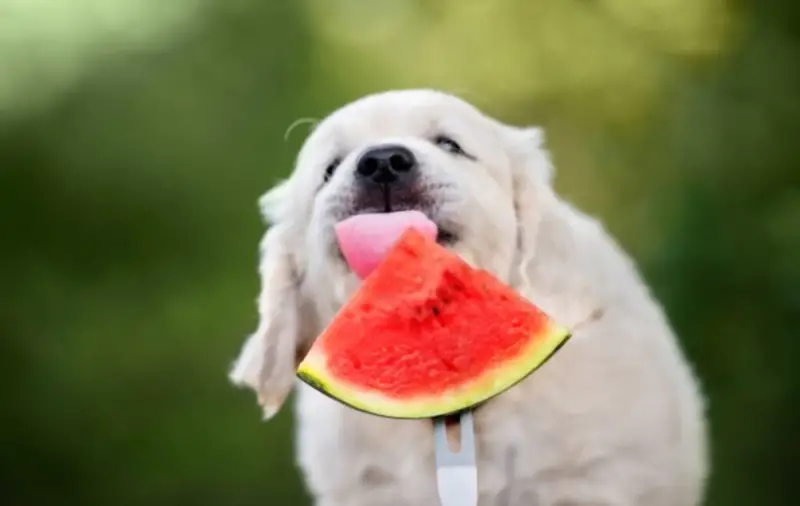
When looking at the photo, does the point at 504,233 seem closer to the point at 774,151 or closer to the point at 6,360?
the point at 774,151

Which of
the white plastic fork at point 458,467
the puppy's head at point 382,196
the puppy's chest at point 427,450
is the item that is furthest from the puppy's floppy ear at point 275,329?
the white plastic fork at point 458,467

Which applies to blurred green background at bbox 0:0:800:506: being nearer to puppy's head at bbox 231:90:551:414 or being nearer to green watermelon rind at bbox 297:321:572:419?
puppy's head at bbox 231:90:551:414

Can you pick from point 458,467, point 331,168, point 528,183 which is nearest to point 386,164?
point 331,168

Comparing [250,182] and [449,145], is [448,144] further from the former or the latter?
[250,182]

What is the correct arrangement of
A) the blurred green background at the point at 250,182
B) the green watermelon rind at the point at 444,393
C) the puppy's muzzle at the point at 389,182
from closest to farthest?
the green watermelon rind at the point at 444,393 < the puppy's muzzle at the point at 389,182 < the blurred green background at the point at 250,182

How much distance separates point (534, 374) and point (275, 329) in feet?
1.36

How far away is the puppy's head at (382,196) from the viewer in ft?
4.39

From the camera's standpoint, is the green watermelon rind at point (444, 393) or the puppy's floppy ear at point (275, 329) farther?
the puppy's floppy ear at point (275, 329)

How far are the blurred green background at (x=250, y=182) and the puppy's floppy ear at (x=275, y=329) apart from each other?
1.4 inches

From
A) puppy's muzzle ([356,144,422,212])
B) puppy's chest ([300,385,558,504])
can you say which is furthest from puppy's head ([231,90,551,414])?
puppy's chest ([300,385,558,504])

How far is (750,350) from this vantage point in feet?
4.81

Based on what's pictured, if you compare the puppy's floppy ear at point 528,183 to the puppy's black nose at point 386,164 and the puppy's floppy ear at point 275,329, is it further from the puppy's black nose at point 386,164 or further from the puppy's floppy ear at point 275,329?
the puppy's floppy ear at point 275,329

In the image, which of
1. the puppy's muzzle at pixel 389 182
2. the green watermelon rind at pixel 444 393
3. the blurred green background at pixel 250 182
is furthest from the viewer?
the blurred green background at pixel 250 182

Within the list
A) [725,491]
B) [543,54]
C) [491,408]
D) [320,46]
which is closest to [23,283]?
[320,46]
